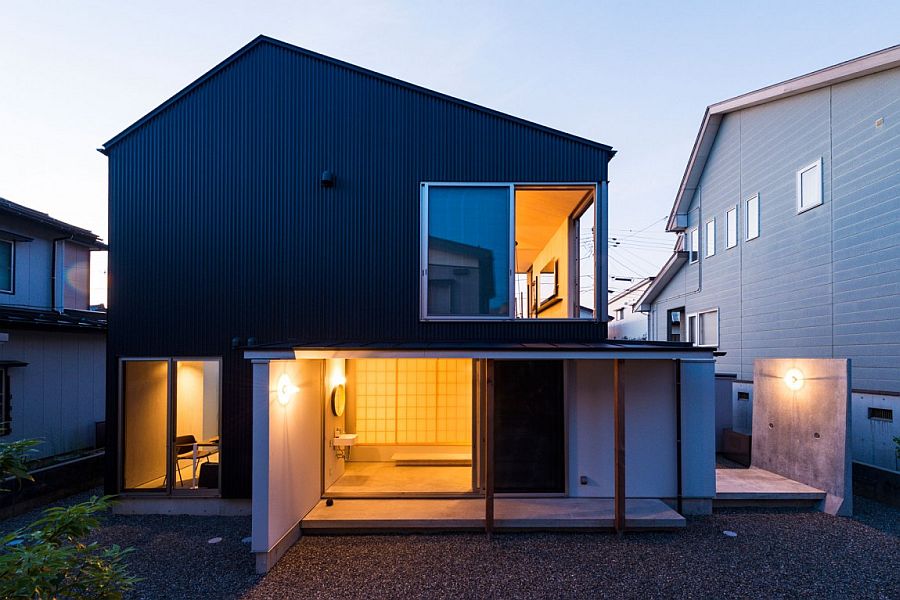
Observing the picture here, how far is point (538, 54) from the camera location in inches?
500

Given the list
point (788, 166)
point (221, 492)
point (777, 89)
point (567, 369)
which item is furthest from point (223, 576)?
point (777, 89)

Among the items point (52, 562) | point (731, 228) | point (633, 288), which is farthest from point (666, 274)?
point (52, 562)

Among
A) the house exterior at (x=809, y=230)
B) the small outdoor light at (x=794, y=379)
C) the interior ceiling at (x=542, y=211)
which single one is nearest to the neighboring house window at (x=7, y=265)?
the interior ceiling at (x=542, y=211)

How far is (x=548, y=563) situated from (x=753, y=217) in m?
9.69

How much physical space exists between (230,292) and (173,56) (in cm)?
549

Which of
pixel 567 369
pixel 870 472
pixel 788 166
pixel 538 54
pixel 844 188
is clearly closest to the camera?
pixel 567 369

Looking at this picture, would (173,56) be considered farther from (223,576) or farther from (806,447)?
(806,447)

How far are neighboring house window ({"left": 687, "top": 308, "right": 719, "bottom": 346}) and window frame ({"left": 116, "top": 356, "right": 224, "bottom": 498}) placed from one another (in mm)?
11481

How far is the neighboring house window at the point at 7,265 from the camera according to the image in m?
8.75

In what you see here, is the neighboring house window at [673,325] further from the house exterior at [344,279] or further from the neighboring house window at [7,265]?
the neighboring house window at [7,265]

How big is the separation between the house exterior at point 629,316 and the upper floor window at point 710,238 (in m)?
7.03

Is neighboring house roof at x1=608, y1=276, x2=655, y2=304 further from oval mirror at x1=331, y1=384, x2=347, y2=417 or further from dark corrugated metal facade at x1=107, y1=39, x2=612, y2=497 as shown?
oval mirror at x1=331, y1=384, x2=347, y2=417

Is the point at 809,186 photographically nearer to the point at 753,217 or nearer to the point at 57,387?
the point at 753,217

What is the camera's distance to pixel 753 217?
408 inches
